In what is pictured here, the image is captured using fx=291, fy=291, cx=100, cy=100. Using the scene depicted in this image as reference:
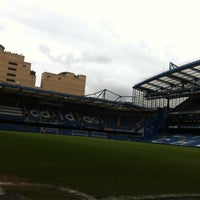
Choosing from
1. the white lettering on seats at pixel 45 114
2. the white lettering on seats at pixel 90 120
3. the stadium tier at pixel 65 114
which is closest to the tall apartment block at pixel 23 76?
the stadium tier at pixel 65 114

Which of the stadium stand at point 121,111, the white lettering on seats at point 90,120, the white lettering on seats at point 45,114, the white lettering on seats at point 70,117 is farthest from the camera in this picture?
the white lettering on seats at point 90,120

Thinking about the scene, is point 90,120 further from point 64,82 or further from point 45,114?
point 64,82

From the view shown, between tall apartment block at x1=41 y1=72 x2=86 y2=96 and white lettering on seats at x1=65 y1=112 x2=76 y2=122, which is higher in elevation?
tall apartment block at x1=41 y1=72 x2=86 y2=96

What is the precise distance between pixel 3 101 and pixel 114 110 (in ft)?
87.2

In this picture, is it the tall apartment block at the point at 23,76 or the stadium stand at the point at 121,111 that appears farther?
the tall apartment block at the point at 23,76

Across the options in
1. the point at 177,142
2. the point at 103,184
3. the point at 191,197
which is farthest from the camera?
the point at 177,142

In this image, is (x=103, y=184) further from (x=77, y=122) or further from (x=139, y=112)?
(x=139, y=112)

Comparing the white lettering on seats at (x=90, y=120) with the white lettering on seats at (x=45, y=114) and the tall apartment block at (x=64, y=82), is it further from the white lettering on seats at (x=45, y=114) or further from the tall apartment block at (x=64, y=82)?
the tall apartment block at (x=64, y=82)

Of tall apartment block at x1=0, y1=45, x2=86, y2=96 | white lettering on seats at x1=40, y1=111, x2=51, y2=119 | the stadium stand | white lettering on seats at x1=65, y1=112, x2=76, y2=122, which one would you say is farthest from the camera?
tall apartment block at x1=0, y1=45, x2=86, y2=96

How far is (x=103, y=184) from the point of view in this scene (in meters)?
7.25

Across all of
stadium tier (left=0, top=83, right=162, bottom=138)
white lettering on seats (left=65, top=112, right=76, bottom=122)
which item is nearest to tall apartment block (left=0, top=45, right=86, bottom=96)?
stadium tier (left=0, top=83, right=162, bottom=138)

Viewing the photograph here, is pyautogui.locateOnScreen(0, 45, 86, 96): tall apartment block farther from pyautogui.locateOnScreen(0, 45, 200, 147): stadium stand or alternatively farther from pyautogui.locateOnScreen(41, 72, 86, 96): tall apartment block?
pyautogui.locateOnScreen(0, 45, 200, 147): stadium stand

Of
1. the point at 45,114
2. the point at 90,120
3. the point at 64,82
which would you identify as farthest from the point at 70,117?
the point at 64,82

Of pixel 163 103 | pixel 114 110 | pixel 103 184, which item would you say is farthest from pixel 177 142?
pixel 103 184
